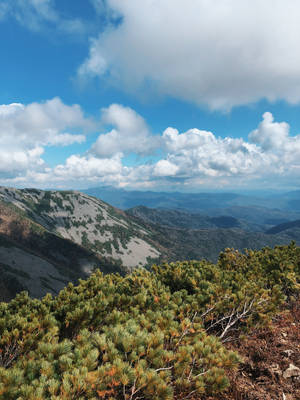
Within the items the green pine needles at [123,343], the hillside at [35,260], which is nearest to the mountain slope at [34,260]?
the hillside at [35,260]

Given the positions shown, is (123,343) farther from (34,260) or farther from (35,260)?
(35,260)

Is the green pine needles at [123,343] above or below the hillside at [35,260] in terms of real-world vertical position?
above

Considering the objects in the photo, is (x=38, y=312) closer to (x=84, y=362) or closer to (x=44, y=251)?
(x=84, y=362)

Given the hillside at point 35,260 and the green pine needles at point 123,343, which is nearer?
the green pine needles at point 123,343

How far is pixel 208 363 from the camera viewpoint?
5844 millimetres

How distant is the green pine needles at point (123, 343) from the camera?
14.6ft

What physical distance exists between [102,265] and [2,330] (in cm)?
17191

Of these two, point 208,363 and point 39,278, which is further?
point 39,278

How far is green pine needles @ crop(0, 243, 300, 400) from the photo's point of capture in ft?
14.6

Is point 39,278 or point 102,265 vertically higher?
point 39,278

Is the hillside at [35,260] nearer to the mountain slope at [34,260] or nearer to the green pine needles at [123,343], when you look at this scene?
the mountain slope at [34,260]

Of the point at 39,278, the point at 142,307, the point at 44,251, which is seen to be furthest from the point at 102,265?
the point at 142,307

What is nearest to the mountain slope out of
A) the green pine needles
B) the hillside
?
the hillside

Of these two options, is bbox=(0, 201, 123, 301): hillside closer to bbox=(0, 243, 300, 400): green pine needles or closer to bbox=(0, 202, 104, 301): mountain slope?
bbox=(0, 202, 104, 301): mountain slope
